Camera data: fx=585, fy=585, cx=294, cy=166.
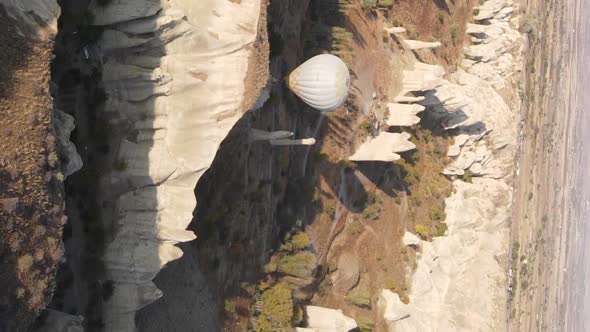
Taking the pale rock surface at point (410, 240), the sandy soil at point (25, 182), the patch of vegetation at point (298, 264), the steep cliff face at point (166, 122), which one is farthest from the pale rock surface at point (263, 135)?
the pale rock surface at point (410, 240)

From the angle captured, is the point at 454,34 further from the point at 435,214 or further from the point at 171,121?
the point at 171,121

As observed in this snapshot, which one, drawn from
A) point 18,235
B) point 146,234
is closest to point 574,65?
point 146,234

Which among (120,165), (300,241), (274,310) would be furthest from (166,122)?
(300,241)

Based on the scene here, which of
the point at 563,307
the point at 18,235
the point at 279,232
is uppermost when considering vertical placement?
the point at 18,235

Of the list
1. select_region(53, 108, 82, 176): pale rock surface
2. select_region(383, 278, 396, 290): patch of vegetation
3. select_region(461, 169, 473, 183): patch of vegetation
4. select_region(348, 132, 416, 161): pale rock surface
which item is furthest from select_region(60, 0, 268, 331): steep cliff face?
select_region(461, 169, 473, 183): patch of vegetation

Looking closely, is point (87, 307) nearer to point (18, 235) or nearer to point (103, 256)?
point (103, 256)
